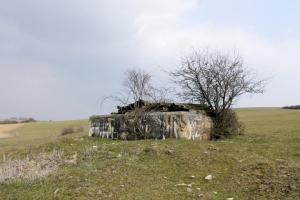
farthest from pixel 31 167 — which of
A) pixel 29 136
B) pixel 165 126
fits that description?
pixel 29 136

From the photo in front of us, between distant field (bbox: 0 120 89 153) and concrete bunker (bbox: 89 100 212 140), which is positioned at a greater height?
concrete bunker (bbox: 89 100 212 140)

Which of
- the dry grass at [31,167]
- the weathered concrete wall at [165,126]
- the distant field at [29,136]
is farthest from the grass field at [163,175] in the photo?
the distant field at [29,136]

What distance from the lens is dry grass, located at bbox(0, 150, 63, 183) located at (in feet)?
40.1

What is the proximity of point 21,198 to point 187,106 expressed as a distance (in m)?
12.0

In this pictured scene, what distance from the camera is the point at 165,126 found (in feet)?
61.2

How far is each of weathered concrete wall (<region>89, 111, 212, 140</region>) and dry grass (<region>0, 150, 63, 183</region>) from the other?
4737 mm

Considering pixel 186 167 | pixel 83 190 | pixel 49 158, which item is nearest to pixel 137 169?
pixel 186 167

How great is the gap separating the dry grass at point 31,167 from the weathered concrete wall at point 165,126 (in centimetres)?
474

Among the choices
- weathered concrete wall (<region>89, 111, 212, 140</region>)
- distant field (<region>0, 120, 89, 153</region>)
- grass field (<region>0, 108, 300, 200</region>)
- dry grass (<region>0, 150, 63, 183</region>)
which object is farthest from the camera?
distant field (<region>0, 120, 89, 153</region>)

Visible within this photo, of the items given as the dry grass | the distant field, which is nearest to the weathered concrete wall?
the dry grass

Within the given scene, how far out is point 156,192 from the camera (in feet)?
35.6

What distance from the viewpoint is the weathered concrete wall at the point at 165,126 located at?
18.6 metres

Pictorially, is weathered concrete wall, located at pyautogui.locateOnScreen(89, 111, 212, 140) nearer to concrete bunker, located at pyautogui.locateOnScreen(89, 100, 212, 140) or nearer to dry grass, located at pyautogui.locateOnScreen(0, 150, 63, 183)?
concrete bunker, located at pyautogui.locateOnScreen(89, 100, 212, 140)

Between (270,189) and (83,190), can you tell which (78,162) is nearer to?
(83,190)
